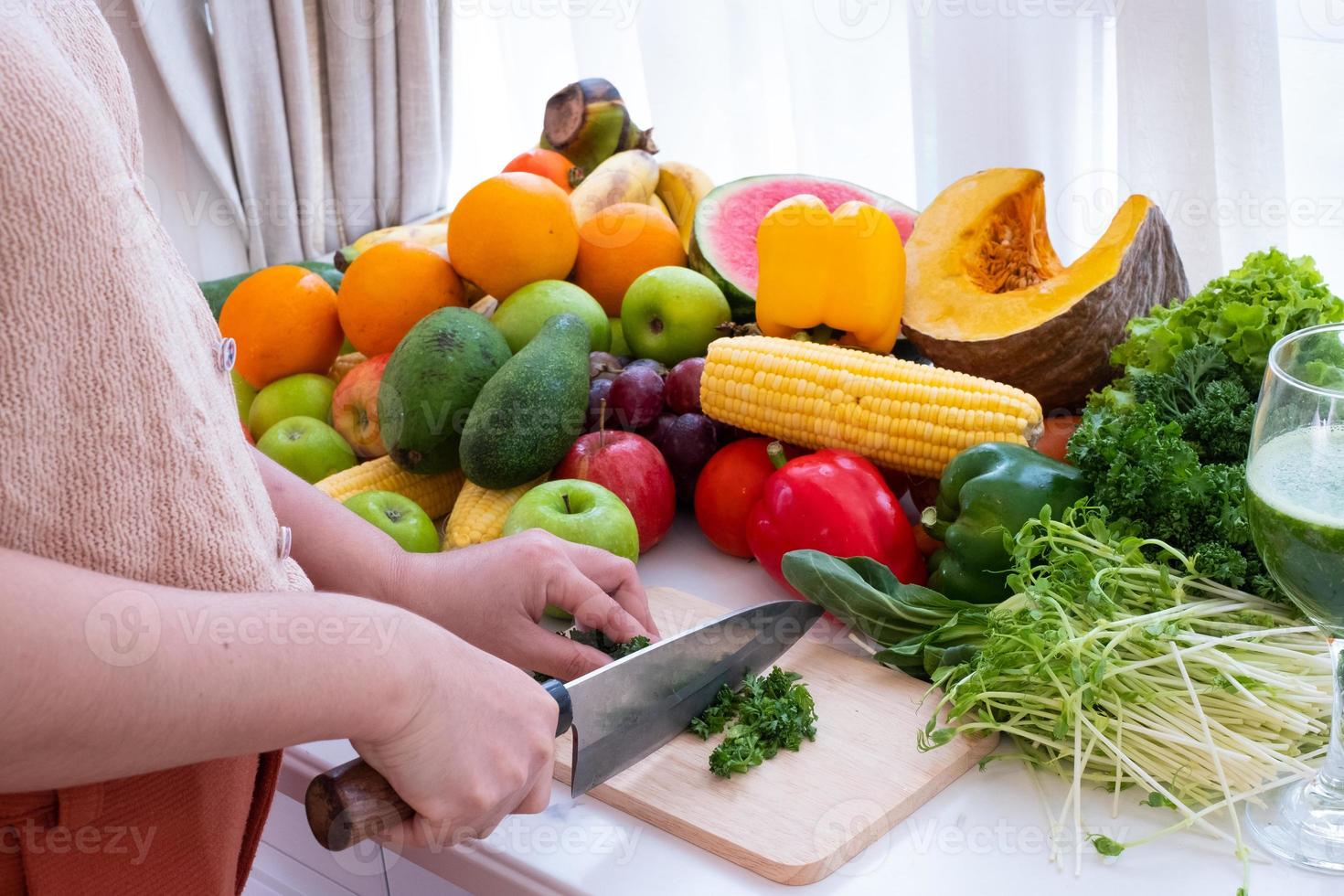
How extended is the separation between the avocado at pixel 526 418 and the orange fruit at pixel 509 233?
0.24 m

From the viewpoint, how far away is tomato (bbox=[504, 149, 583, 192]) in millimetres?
1906

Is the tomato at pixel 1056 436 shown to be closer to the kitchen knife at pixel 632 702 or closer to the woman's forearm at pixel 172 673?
the kitchen knife at pixel 632 702

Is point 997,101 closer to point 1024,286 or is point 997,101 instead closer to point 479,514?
point 1024,286

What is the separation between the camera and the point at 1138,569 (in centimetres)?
92

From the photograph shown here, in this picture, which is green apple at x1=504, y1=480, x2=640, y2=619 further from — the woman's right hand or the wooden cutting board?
the woman's right hand

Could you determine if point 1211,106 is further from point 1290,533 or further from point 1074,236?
point 1290,533

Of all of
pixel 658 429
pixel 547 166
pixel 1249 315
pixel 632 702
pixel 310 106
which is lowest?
pixel 632 702

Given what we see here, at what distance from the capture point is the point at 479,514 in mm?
1258

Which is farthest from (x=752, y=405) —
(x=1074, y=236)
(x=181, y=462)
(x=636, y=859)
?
(x=1074, y=236)

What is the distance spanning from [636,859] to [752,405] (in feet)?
1.76

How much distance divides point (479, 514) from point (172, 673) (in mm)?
704

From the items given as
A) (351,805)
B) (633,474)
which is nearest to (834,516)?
(633,474)

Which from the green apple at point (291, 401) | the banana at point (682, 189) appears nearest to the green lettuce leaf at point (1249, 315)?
the banana at point (682, 189)

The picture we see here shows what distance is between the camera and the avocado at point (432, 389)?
4.20 ft
